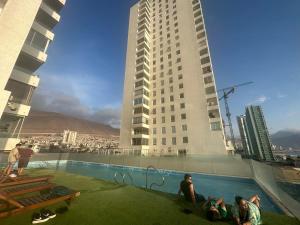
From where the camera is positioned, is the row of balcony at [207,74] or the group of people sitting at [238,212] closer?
the group of people sitting at [238,212]

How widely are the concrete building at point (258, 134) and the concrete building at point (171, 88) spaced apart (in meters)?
73.2

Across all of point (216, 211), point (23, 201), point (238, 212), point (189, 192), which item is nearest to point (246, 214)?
point (238, 212)

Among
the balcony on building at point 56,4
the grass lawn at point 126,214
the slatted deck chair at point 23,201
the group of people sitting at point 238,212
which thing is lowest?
the grass lawn at point 126,214

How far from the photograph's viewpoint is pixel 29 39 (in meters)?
18.6

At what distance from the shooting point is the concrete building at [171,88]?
1236 inches

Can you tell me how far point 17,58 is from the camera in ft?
56.2

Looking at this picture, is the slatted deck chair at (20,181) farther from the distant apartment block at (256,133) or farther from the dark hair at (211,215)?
the distant apartment block at (256,133)

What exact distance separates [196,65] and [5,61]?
34.1 metres

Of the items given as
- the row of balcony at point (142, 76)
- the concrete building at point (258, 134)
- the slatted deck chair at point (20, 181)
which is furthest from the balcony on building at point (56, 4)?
the concrete building at point (258, 134)

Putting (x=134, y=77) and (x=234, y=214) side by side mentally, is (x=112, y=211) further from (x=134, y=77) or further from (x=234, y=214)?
(x=134, y=77)

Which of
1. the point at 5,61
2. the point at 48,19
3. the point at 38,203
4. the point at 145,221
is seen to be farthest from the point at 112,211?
the point at 48,19

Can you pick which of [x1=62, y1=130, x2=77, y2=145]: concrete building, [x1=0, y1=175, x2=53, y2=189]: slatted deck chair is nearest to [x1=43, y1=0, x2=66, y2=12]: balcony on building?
[x1=0, y1=175, x2=53, y2=189]: slatted deck chair

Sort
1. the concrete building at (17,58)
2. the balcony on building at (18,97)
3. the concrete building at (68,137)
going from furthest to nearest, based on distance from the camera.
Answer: the concrete building at (68,137) → the balcony on building at (18,97) → the concrete building at (17,58)

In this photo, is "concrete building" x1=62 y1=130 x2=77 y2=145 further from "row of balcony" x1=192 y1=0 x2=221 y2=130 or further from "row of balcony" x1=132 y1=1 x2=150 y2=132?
"row of balcony" x1=192 y1=0 x2=221 y2=130
